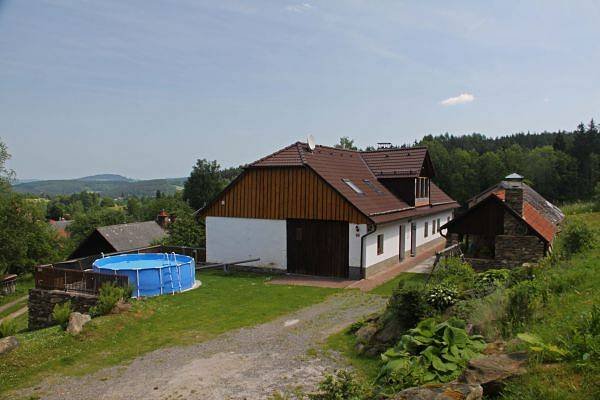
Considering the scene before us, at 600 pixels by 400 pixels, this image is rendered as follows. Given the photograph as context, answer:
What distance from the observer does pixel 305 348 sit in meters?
11.2

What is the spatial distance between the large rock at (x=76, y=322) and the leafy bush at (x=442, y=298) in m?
9.99

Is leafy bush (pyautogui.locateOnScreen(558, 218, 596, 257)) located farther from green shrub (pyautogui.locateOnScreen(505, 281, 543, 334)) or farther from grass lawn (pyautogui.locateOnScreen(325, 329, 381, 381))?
grass lawn (pyautogui.locateOnScreen(325, 329, 381, 381))

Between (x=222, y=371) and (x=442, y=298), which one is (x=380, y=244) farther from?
(x=222, y=371)

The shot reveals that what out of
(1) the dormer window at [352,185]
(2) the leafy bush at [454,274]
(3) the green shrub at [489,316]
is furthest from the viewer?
(1) the dormer window at [352,185]

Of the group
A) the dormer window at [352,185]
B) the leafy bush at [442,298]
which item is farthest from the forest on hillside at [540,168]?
the leafy bush at [442,298]

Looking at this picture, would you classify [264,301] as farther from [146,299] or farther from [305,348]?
[305,348]

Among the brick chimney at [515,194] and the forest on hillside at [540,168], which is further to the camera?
the forest on hillside at [540,168]

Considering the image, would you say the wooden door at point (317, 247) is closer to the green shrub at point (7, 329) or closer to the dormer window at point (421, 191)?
the dormer window at point (421, 191)

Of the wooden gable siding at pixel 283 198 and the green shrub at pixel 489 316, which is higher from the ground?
the wooden gable siding at pixel 283 198

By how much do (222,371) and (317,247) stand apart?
1275 cm

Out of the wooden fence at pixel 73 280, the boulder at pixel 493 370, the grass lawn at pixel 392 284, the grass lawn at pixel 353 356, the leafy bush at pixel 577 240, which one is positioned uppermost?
the leafy bush at pixel 577 240

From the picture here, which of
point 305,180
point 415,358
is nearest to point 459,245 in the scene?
point 305,180

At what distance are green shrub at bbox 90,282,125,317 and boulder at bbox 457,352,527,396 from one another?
1251 cm

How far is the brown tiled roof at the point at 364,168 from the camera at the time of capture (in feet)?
73.7
